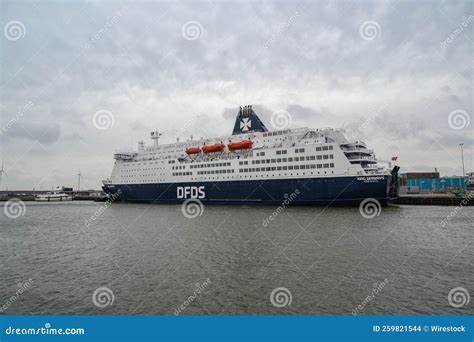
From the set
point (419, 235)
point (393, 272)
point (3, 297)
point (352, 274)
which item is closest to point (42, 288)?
point (3, 297)

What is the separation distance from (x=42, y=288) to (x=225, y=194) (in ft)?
98.7

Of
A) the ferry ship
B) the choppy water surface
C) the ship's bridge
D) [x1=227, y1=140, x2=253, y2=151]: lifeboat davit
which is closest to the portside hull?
the ferry ship

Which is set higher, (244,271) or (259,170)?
(259,170)

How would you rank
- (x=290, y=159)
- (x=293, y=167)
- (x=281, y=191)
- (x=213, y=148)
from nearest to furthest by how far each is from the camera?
(x=293, y=167)
(x=290, y=159)
(x=281, y=191)
(x=213, y=148)

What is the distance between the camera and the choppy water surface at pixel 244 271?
7715mm

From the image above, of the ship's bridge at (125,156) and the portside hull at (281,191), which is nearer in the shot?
the portside hull at (281,191)

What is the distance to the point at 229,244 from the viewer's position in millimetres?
14398

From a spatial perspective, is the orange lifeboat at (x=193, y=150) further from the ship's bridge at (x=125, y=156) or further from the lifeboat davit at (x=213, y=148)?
the ship's bridge at (x=125, y=156)

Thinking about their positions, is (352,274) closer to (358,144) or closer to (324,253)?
(324,253)

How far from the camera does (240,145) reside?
3953cm

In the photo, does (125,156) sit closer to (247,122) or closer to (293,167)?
(247,122)

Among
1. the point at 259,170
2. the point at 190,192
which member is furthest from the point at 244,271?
the point at 190,192

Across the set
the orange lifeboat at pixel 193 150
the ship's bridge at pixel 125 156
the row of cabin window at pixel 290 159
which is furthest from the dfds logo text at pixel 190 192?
the ship's bridge at pixel 125 156

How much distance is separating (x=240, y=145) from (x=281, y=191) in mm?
8747
